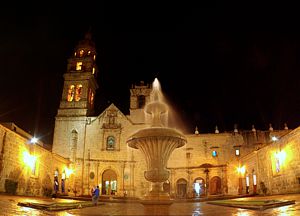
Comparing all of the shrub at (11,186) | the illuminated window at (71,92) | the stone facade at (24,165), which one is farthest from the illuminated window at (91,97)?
the shrub at (11,186)

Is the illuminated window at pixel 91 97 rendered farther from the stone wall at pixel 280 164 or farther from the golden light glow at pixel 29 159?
the stone wall at pixel 280 164

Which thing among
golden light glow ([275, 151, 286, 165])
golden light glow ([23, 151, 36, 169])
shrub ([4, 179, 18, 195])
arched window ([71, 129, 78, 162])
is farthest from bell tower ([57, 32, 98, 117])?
golden light glow ([275, 151, 286, 165])

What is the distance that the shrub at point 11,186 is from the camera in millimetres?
14512

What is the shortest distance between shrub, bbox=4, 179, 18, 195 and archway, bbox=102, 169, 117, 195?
15.7 metres

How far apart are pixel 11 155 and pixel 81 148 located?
16401 mm

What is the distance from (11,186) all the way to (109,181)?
16.5 metres

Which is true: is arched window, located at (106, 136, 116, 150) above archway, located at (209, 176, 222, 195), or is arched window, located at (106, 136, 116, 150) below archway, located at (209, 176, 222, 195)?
above

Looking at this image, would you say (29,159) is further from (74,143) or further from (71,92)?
(71,92)

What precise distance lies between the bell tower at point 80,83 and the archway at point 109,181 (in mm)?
7563

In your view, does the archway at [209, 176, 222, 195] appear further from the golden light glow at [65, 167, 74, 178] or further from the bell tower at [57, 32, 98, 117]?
the bell tower at [57, 32, 98, 117]

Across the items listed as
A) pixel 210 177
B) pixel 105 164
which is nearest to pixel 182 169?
pixel 210 177

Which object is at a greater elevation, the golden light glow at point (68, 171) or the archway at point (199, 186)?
the golden light glow at point (68, 171)

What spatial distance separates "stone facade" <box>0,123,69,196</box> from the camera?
14.5 meters

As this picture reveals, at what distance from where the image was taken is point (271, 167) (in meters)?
18.2
